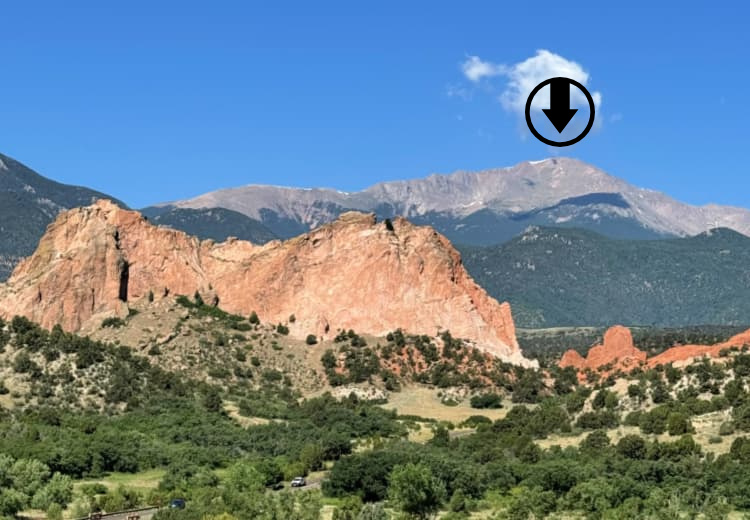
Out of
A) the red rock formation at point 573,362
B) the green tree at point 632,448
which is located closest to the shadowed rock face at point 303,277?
the red rock formation at point 573,362

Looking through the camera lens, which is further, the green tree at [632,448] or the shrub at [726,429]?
the shrub at [726,429]

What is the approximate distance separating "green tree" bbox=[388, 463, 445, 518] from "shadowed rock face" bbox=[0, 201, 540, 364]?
80.1 metres

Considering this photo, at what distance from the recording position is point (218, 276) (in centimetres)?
17150

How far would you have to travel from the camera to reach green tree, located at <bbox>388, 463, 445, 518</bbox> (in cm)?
7825

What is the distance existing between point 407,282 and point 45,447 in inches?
2901

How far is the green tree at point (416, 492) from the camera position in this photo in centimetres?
7825

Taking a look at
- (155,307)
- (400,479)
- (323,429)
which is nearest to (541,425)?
(323,429)

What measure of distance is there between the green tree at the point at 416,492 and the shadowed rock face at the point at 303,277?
8009 centimetres

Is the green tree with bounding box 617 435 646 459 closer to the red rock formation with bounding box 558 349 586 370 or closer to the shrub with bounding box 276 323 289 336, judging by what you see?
the shrub with bounding box 276 323 289 336

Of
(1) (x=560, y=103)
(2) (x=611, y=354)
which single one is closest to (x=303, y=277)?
(2) (x=611, y=354)

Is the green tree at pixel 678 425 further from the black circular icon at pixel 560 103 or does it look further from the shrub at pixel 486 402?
the black circular icon at pixel 560 103

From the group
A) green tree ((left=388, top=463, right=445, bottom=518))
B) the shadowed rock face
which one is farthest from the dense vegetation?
the shadowed rock face

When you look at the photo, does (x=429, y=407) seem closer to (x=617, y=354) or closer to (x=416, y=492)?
(x=617, y=354)

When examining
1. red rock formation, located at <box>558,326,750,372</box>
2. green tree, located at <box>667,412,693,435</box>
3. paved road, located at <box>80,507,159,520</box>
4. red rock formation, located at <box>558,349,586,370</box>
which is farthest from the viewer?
red rock formation, located at <box>558,349,586,370</box>
